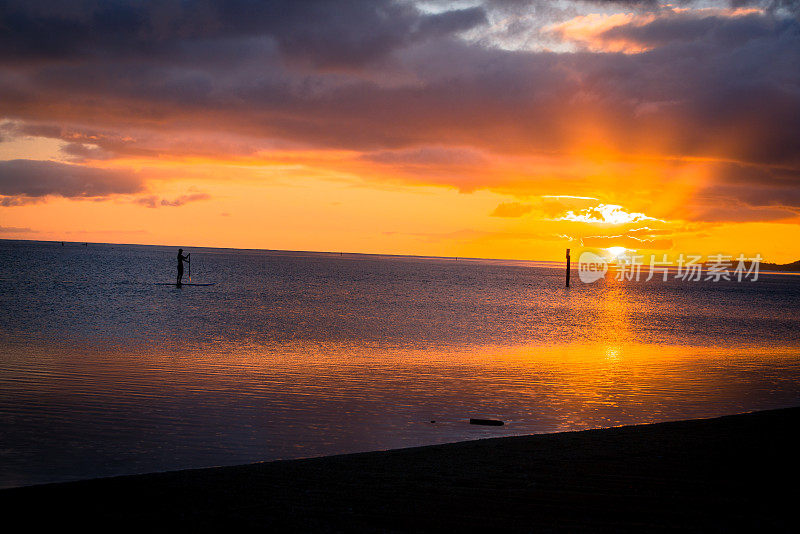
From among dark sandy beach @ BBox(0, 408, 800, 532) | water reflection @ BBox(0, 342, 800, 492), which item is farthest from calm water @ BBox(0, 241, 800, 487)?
dark sandy beach @ BBox(0, 408, 800, 532)

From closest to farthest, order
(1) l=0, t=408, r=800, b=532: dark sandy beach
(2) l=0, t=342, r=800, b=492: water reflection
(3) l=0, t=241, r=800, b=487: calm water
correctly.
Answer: (1) l=0, t=408, r=800, b=532: dark sandy beach < (2) l=0, t=342, r=800, b=492: water reflection < (3) l=0, t=241, r=800, b=487: calm water

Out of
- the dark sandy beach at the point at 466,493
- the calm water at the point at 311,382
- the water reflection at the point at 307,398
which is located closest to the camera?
the dark sandy beach at the point at 466,493

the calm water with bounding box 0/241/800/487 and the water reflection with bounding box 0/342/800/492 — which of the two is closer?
the water reflection with bounding box 0/342/800/492

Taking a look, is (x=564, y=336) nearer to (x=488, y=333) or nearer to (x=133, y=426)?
(x=488, y=333)

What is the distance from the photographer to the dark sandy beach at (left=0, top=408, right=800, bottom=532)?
6949 millimetres

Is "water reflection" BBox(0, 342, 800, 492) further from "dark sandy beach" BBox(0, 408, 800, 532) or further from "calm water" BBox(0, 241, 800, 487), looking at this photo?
"dark sandy beach" BBox(0, 408, 800, 532)

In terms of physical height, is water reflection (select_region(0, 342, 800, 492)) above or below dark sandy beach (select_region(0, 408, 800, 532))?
below

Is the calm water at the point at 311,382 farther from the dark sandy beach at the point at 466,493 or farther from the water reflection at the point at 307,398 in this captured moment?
the dark sandy beach at the point at 466,493

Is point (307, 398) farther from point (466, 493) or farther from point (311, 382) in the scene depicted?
point (466, 493)

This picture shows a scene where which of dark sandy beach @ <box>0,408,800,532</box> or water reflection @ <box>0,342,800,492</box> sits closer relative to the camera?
dark sandy beach @ <box>0,408,800,532</box>

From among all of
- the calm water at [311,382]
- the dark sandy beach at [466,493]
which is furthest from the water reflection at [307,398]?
the dark sandy beach at [466,493]

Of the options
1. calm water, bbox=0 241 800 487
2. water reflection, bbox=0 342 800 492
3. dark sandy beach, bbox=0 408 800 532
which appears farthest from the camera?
calm water, bbox=0 241 800 487

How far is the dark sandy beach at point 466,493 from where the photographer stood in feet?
22.8

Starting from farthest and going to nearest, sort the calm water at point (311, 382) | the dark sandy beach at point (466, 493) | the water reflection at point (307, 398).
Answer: the calm water at point (311, 382), the water reflection at point (307, 398), the dark sandy beach at point (466, 493)
